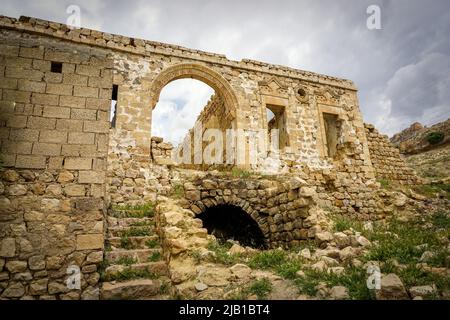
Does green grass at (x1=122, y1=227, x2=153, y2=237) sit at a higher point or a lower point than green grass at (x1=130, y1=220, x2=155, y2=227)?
lower

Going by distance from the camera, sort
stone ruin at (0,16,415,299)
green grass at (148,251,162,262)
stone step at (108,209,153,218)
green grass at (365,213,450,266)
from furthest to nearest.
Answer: stone step at (108,209,153,218), green grass at (148,251,162,262), green grass at (365,213,450,266), stone ruin at (0,16,415,299)

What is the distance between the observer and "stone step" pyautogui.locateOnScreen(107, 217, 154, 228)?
5410 mm

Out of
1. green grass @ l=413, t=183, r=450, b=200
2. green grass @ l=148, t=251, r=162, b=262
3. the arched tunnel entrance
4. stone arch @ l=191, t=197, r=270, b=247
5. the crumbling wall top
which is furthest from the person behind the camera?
green grass @ l=413, t=183, r=450, b=200

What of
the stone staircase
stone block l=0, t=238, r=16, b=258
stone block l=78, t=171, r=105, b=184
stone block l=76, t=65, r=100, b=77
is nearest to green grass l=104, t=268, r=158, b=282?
the stone staircase

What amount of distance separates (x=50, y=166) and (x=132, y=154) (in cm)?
441

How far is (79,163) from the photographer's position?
3.92 meters

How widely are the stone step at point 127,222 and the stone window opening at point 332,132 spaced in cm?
863

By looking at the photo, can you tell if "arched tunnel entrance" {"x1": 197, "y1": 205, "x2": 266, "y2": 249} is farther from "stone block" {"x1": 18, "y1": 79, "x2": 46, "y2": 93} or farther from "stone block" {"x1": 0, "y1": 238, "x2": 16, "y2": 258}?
"stone block" {"x1": 18, "y1": 79, "x2": 46, "y2": 93}

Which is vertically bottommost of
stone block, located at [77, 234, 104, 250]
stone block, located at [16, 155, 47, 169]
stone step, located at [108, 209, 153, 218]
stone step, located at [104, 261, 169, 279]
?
stone step, located at [104, 261, 169, 279]

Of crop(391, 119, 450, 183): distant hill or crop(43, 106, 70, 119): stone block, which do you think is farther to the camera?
crop(391, 119, 450, 183): distant hill

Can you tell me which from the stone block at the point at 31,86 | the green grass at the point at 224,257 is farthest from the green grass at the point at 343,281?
the stone block at the point at 31,86

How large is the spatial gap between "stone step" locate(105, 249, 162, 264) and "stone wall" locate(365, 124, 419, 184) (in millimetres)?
10234

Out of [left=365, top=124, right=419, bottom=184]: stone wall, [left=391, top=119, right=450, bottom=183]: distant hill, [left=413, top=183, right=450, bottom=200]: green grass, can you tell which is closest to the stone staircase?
[left=365, top=124, right=419, bottom=184]: stone wall
